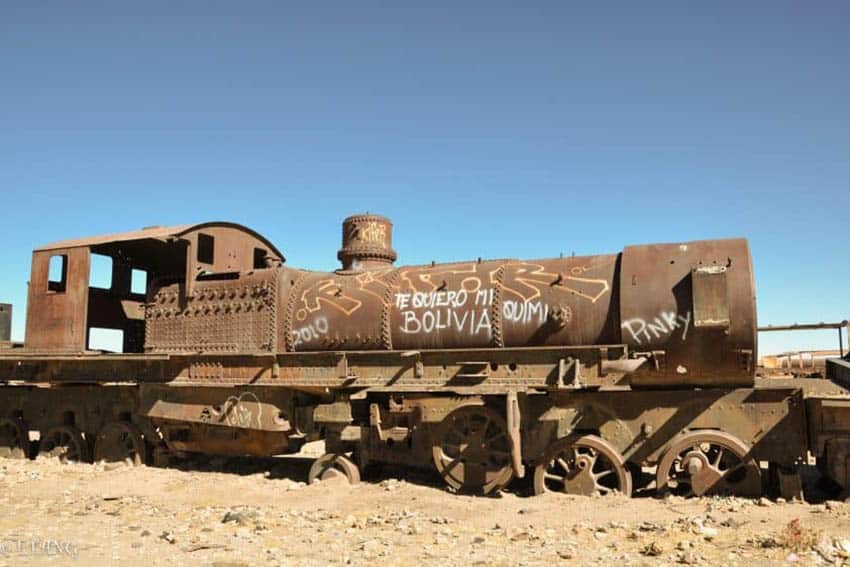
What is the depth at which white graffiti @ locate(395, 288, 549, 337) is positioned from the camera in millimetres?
9133

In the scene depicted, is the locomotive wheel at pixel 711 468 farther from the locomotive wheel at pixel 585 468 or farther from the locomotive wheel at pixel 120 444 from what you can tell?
the locomotive wheel at pixel 120 444

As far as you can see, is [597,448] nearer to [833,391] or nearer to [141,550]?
[833,391]

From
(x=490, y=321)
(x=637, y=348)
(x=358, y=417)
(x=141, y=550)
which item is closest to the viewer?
(x=141, y=550)

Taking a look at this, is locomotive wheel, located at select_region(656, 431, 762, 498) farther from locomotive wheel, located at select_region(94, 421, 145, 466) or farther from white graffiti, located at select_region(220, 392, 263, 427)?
locomotive wheel, located at select_region(94, 421, 145, 466)

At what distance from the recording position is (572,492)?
8.52 meters

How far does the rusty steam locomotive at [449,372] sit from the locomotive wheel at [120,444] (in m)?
0.04

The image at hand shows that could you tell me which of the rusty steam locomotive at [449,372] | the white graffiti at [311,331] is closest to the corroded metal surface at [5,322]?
the rusty steam locomotive at [449,372]

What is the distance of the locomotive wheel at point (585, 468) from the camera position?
27.5 feet

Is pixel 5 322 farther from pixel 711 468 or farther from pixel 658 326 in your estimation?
pixel 711 468

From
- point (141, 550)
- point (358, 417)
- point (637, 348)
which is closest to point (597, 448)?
point (637, 348)

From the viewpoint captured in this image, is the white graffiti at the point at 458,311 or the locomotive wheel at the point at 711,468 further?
the white graffiti at the point at 458,311

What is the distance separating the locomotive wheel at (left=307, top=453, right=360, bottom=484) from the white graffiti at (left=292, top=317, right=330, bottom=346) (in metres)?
1.75

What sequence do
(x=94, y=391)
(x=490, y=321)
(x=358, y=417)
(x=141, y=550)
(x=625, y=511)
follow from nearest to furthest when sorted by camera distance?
(x=141, y=550) → (x=625, y=511) → (x=490, y=321) → (x=358, y=417) → (x=94, y=391)

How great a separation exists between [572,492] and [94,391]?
28.9 ft
